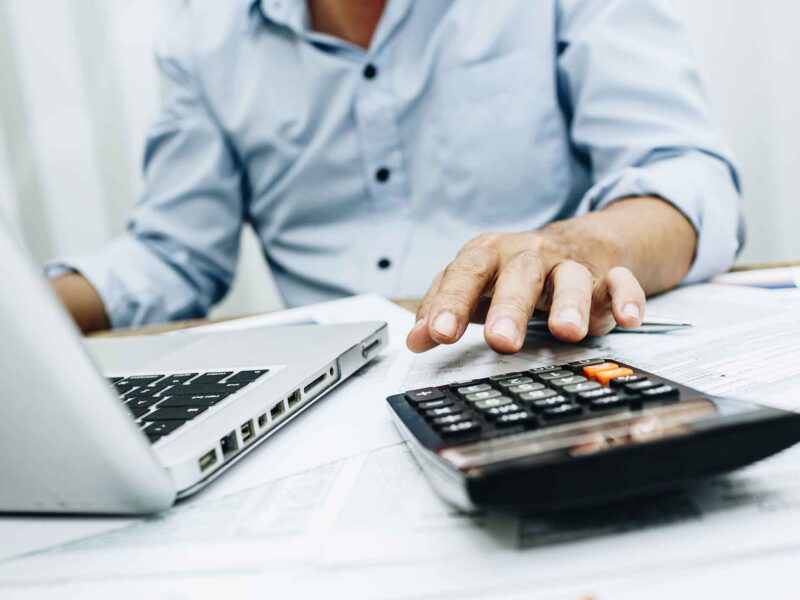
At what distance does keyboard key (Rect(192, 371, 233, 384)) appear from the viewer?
337mm

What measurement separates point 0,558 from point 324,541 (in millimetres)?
113

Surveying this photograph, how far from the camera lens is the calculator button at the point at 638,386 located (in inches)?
9.7

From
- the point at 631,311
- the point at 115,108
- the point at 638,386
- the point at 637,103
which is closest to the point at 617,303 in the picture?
the point at 631,311

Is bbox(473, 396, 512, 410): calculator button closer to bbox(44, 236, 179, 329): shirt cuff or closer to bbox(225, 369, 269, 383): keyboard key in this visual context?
bbox(225, 369, 269, 383): keyboard key

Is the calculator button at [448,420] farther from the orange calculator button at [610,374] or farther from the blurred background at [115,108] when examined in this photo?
the blurred background at [115,108]

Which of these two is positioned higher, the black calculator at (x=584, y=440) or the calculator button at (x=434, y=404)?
the black calculator at (x=584, y=440)

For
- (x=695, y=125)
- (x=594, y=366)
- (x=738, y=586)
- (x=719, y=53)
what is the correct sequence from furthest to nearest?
(x=719, y=53), (x=695, y=125), (x=594, y=366), (x=738, y=586)

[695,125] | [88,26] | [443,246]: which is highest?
[88,26]

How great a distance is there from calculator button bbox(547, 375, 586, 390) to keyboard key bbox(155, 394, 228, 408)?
14cm

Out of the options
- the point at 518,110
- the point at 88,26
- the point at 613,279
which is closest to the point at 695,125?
the point at 518,110

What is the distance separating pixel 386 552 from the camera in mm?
200

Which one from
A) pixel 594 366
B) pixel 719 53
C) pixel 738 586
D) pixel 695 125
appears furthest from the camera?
pixel 719 53

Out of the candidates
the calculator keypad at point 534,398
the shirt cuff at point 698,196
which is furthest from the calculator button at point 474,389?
the shirt cuff at point 698,196

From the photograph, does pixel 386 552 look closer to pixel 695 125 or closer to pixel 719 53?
pixel 695 125
